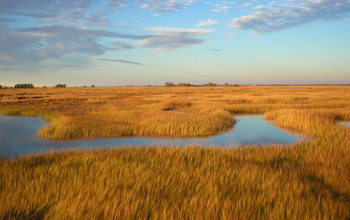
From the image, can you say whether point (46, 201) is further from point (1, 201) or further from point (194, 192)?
point (194, 192)

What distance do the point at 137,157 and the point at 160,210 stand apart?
3065mm

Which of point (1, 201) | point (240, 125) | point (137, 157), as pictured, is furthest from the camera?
point (240, 125)

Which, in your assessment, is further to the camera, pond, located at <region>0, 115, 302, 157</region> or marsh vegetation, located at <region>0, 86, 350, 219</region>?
pond, located at <region>0, 115, 302, 157</region>

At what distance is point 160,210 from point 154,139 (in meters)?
7.69

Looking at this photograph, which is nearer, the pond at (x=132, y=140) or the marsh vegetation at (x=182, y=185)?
the marsh vegetation at (x=182, y=185)

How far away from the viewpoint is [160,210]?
12.1 ft

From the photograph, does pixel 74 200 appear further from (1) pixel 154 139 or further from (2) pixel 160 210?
(1) pixel 154 139

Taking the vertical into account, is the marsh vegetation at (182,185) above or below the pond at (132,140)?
above

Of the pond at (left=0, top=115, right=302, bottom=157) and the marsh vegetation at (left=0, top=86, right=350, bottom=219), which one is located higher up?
the marsh vegetation at (left=0, top=86, right=350, bottom=219)

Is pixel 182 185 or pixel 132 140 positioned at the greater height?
pixel 182 185

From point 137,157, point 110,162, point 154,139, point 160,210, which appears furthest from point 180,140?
point 160,210

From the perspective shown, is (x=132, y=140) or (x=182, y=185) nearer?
(x=182, y=185)

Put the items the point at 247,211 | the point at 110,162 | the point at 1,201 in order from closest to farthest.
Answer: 1. the point at 247,211
2. the point at 1,201
3. the point at 110,162

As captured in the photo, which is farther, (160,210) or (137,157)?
(137,157)
